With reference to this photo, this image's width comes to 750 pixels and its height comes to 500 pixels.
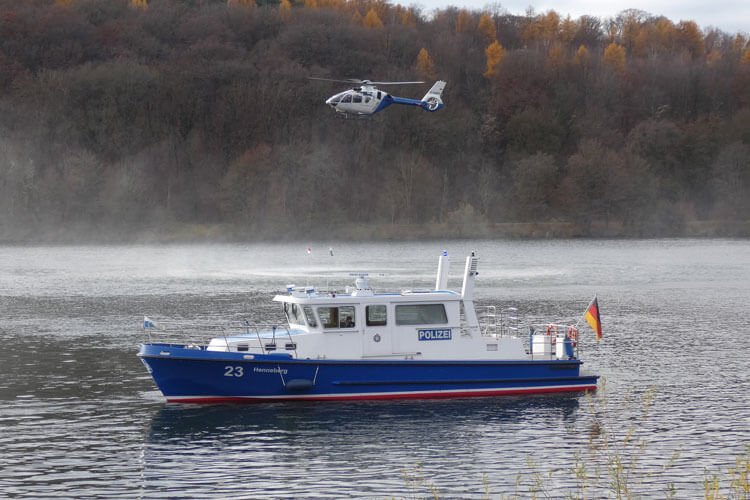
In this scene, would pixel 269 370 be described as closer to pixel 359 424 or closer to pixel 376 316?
pixel 359 424

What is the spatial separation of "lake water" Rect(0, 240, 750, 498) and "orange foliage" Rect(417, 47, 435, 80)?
114m

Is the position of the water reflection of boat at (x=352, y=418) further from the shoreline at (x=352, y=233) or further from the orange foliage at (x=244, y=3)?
the orange foliage at (x=244, y=3)

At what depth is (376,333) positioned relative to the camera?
1187 inches

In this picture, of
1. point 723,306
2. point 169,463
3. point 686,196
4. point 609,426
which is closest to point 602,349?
point 609,426

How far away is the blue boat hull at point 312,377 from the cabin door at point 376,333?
1.66 feet

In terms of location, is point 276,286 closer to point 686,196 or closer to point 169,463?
point 169,463

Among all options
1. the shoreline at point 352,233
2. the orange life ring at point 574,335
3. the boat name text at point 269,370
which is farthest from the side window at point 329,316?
the shoreline at point 352,233

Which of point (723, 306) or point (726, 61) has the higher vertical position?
point (726, 61)

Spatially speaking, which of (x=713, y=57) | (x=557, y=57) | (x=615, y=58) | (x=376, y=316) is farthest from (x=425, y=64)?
(x=376, y=316)

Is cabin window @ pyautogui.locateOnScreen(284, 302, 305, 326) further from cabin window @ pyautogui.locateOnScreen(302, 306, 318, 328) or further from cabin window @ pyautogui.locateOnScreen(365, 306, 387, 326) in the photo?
cabin window @ pyautogui.locateOnScreen(365, 306, 387, 326)

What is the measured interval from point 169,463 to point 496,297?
131ft

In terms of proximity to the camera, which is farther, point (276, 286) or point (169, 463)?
point (276, 286)

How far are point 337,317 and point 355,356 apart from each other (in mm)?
1291

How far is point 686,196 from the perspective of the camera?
142 m
